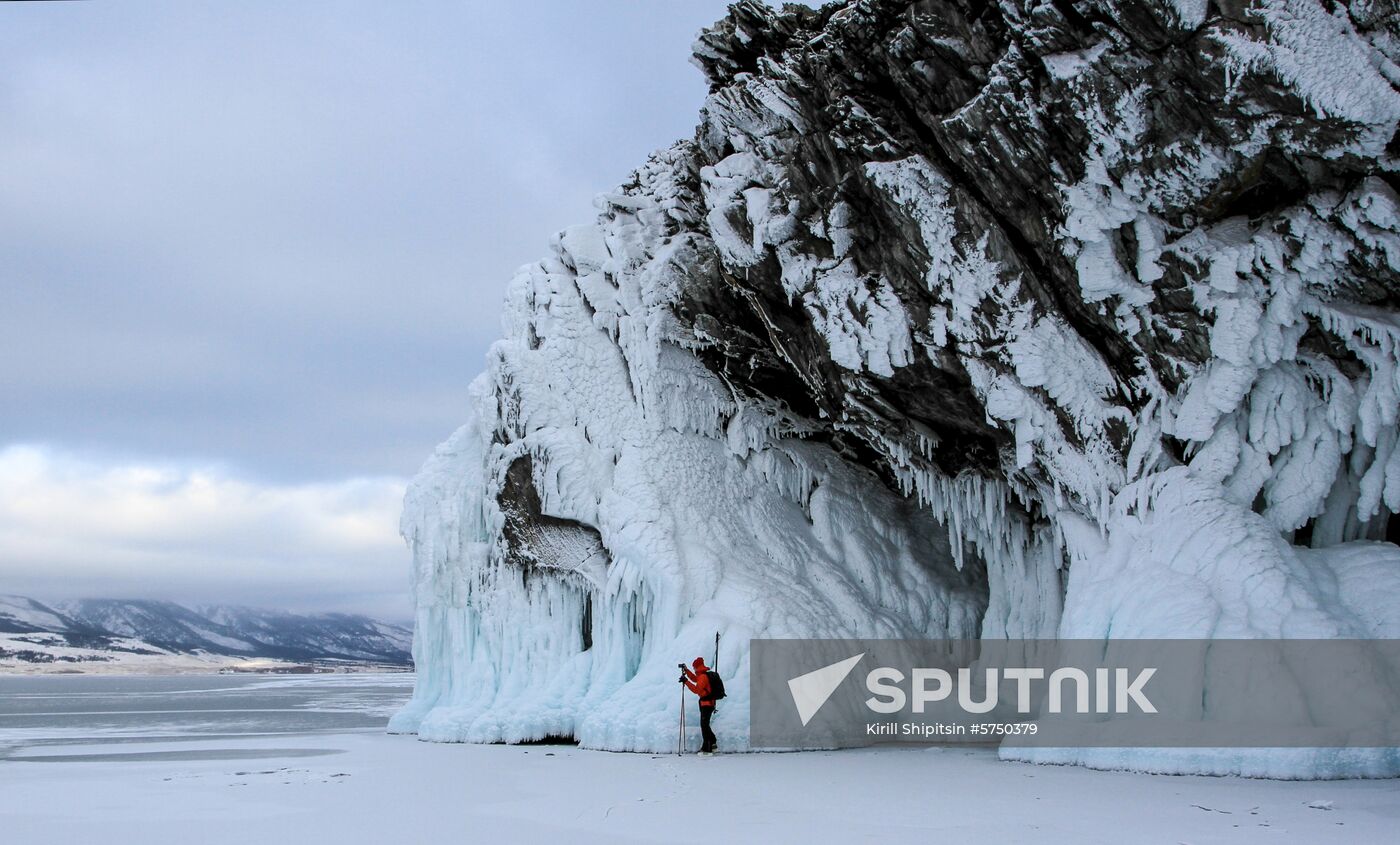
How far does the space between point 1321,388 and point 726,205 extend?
890 cm

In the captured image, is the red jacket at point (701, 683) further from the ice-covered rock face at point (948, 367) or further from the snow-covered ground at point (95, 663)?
the snow-covered ground at point (95, 663)

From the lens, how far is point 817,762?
13477mm

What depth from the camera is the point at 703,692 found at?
14.5m

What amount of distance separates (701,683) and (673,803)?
538 cm

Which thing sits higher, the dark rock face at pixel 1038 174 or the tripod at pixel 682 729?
the dark rock face at pixel 1038 174

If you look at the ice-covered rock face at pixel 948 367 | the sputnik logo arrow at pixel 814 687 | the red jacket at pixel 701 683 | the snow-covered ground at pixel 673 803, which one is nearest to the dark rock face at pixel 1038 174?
the ice-covered rock face at pixel 948 367

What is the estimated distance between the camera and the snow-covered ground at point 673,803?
7488 millimetres

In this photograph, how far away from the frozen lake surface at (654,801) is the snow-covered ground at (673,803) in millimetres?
28

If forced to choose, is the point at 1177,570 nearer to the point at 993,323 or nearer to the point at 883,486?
the point at 993,323

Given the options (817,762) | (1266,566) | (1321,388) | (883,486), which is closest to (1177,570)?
(1266,566)

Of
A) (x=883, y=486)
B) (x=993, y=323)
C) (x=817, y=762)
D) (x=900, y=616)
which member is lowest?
(x=817, y=762)

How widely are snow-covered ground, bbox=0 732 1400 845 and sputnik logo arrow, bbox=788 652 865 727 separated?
166 centimetres

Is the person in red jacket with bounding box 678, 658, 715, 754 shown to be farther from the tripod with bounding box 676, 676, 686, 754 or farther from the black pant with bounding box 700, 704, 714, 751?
the tripod with bounding box 676, 676, 686, 754

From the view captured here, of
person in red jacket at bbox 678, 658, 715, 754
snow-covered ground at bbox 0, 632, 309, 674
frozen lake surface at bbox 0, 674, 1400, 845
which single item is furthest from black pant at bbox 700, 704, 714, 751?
snow-covered ground at bbox 0, 632, 309, 674
